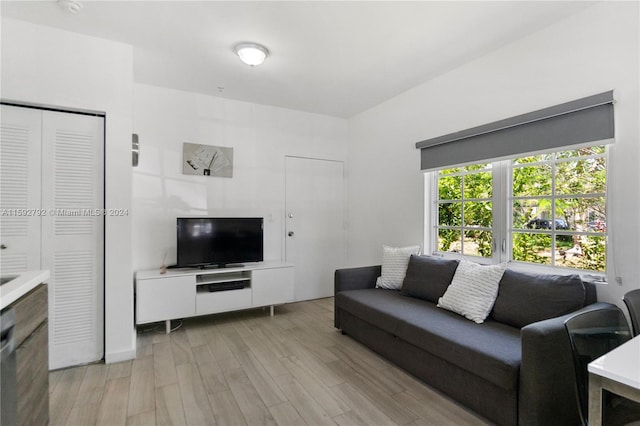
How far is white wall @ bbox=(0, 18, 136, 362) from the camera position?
7.44 feet

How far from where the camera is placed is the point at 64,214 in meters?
2.39

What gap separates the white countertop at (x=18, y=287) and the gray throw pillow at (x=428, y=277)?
2.66 m

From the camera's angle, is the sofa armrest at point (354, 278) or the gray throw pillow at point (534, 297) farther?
the sofa armrest at point (354, 278)

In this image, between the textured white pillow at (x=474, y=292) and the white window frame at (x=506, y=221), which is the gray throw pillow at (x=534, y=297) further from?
the white window frame at (x=506, y=221)

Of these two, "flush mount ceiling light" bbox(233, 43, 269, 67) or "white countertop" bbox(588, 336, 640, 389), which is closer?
"white countertop" bbox(588, 336, 640, 389)

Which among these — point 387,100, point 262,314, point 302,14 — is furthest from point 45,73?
point 387,100

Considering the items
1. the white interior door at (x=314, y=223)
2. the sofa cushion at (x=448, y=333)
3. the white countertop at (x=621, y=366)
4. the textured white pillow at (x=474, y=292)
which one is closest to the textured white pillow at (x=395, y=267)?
the sofa cushion at (x=448, y=333)

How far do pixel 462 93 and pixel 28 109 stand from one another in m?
3.63

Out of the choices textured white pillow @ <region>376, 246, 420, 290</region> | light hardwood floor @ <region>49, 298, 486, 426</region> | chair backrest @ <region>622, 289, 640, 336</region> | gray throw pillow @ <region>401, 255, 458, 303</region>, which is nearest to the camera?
chair backrest @ <region>622, 289, 640, 336</region>

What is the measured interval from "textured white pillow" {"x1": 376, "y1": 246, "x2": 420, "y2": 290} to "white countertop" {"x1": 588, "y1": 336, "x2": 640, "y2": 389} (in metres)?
2.02

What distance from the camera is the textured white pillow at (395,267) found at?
3.09 m

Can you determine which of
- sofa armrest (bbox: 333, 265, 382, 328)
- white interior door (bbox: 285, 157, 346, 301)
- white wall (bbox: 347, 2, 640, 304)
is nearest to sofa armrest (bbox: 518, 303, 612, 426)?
white wall (bbox: 347, 2, 640, 304)

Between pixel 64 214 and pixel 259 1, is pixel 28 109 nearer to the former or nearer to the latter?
pixel 64 214

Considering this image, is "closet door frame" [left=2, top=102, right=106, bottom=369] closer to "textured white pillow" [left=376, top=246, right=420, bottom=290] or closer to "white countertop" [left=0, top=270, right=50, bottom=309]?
"white countertop" [left=0, top=270, right=50, bottom=309]
